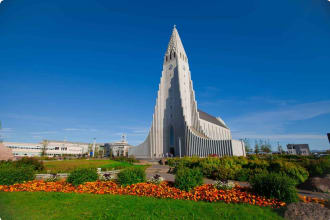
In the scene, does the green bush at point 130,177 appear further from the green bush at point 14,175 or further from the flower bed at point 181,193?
the green bush at point 14,175

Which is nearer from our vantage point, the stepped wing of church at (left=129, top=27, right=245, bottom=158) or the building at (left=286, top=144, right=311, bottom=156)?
the stepped wing of church at (left=129, top=27, right=245, bottom=158)

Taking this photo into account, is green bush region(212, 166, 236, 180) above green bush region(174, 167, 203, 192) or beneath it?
beneath

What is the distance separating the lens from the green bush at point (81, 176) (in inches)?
326

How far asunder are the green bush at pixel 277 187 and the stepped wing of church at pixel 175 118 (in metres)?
29.5

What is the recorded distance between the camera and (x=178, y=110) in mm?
42406

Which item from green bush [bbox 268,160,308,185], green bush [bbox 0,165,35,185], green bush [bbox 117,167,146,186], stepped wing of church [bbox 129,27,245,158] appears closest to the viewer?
green bush [bbox 117,167,146,186]

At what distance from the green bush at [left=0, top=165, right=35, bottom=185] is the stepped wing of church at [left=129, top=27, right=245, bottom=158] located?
30.9 metres

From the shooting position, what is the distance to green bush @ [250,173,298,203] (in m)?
5.36

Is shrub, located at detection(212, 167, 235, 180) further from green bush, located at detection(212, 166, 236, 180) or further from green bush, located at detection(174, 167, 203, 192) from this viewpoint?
green bush, located at detection(174, 167, 203, 192)

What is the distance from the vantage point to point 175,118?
140 feet

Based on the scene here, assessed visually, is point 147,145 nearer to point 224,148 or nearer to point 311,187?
point 224,148

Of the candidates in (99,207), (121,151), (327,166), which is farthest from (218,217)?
(121,151)

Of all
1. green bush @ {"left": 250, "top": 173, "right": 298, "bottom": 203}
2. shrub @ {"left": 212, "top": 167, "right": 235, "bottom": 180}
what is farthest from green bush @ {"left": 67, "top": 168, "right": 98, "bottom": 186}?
green bush @ {"left": 250, "top": 173, "right": 298, "bottom": 203}

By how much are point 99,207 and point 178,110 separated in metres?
38.0
